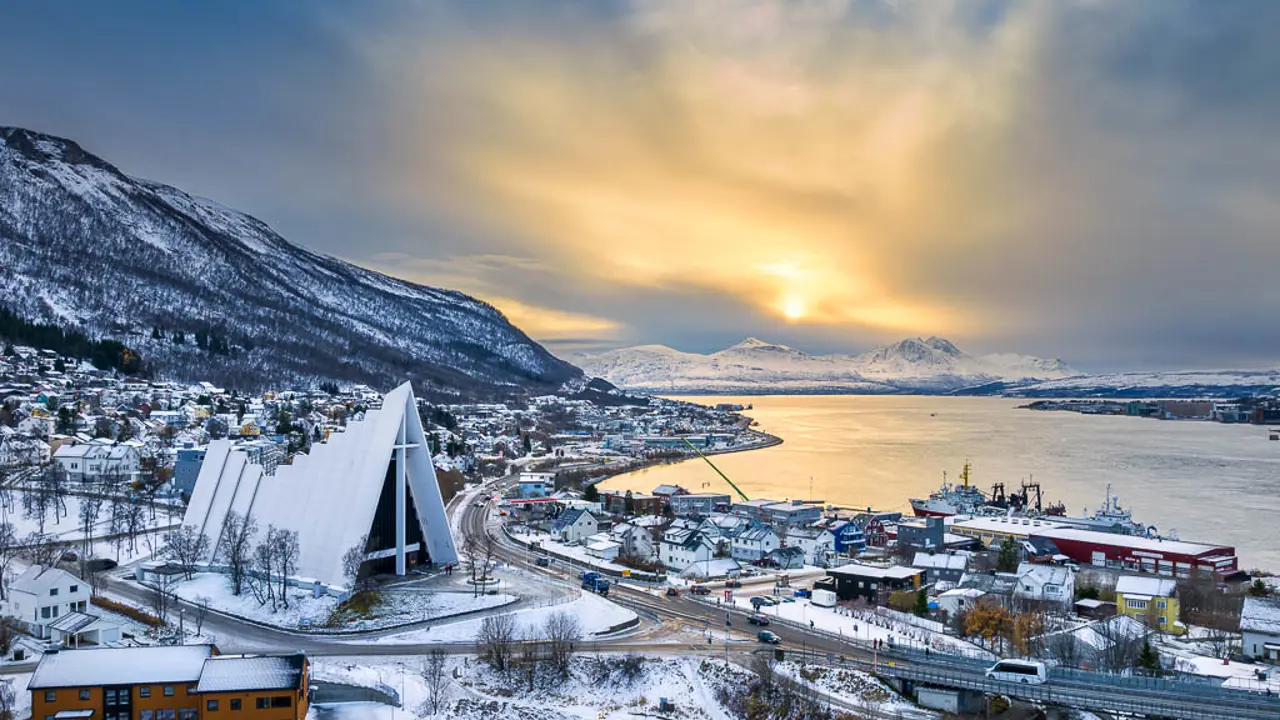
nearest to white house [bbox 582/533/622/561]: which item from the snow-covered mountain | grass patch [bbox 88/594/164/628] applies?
grass patch [bbox 88/594/164/628]

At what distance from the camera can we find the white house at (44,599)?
1686 centimetres

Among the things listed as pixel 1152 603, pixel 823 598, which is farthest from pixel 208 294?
pixel 1152 603

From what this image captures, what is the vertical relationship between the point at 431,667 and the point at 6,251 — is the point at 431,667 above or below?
below

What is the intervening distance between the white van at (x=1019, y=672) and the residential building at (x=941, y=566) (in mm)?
9661

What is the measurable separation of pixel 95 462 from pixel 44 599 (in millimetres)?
21555

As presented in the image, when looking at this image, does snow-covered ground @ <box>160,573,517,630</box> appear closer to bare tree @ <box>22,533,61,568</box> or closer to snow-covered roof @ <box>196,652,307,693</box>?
bare tree @ <box>22,533,61,568</box>

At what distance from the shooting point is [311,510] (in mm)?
22375

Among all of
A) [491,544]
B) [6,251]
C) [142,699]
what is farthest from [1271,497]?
[6,251]

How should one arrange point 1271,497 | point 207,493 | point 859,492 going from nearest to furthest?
point 207,493 < point 1271,497 < point 859,492

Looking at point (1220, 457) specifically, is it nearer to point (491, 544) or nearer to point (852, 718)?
point (491, 544)

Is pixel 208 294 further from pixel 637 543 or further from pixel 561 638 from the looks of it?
pixel 561 638

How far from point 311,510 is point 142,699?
373 inches

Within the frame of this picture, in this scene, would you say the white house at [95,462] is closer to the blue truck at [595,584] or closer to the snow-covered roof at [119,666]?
the blue truck at [595,584]

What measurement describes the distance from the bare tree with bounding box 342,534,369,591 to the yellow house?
640 inches
